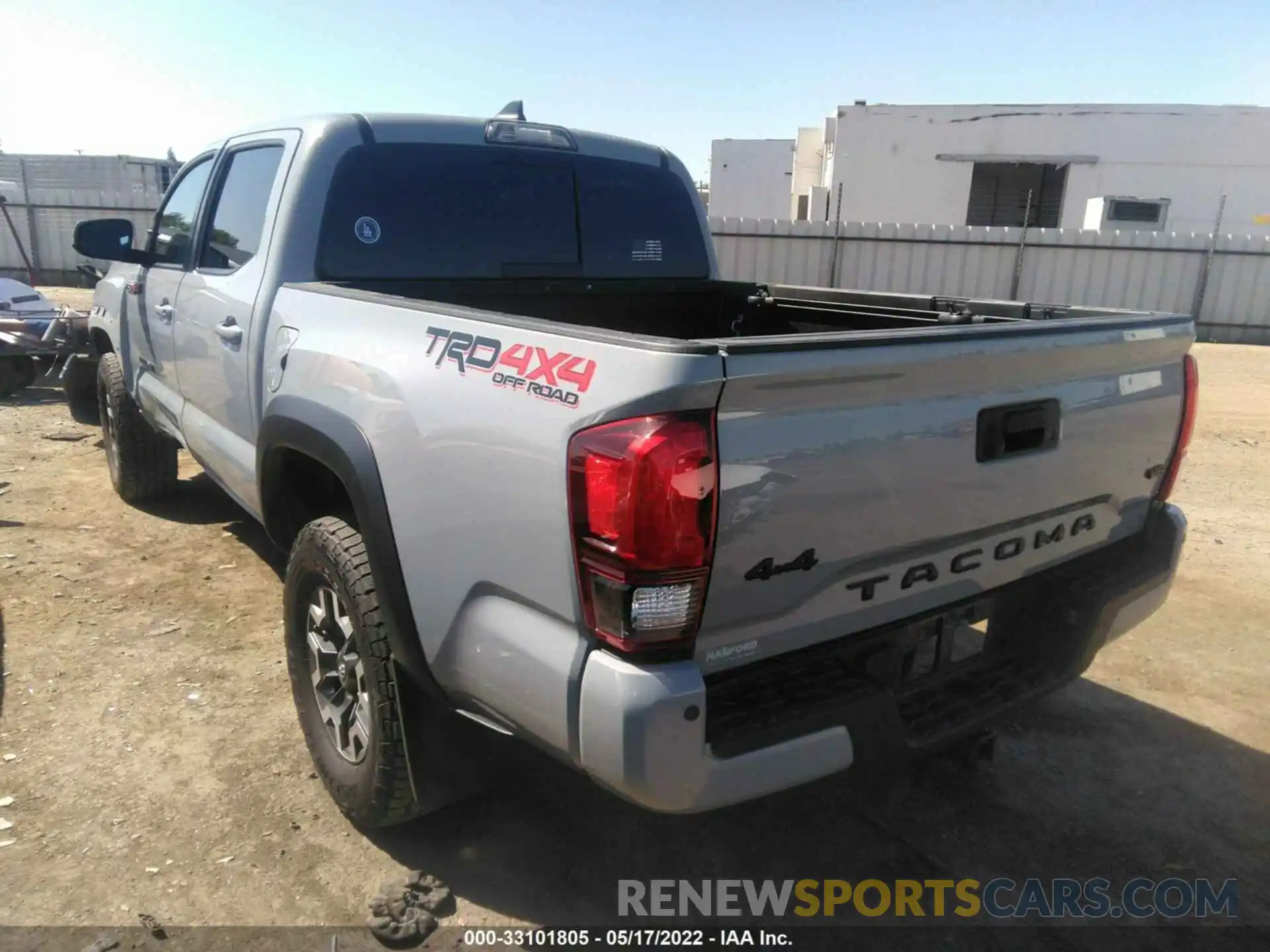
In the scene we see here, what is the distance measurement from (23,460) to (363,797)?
566 centimetres

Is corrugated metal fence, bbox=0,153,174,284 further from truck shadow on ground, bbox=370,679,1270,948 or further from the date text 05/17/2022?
the date text 05/17/2022

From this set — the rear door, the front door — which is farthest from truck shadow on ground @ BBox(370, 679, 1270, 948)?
the front door

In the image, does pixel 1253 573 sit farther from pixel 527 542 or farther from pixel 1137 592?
pixel 527 542

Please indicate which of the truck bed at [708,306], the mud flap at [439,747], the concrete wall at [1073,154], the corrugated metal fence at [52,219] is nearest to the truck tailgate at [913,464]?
the truck bed at [708,306]

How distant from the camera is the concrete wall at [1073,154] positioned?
19750 millimetres

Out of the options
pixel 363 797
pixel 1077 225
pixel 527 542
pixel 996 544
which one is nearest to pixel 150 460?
pixel 363 797

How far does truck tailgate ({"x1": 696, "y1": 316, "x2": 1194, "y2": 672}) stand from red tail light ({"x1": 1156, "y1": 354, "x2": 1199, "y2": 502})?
0.12 meters

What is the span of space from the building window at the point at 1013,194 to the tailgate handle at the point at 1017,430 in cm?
2321

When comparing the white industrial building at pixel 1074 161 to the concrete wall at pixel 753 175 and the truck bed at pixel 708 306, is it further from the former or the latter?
the truck bed at pixel 708 306

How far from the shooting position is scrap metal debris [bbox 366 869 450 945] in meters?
→ 2.29

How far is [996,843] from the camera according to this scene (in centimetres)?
272

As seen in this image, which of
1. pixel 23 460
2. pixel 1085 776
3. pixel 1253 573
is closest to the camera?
pixel 1085 776

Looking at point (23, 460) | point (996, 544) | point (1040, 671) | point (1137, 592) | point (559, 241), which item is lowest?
point (23, 460)

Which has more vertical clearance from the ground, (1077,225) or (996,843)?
(1077,225)
